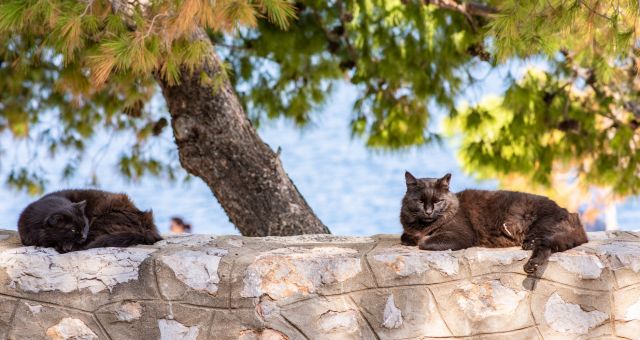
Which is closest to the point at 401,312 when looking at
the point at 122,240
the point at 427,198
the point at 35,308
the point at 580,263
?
the point at 427,198

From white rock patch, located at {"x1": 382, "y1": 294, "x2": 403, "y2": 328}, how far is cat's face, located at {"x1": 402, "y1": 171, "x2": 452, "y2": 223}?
446mm

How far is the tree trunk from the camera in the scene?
4.65 meters

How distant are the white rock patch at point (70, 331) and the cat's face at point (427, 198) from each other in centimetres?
142

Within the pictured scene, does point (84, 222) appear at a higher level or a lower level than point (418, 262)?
higher

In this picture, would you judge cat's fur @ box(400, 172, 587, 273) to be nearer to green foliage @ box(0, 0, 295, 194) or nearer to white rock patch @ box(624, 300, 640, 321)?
white rock patch @ box(624, 300, 640, 321)

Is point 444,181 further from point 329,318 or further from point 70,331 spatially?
point 70,331

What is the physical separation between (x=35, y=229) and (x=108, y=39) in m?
0.85

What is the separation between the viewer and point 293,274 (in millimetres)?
3238

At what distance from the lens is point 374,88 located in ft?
19.0

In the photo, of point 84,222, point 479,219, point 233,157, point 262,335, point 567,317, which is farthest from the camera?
point 233,157

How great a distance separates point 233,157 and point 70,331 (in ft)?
5.53

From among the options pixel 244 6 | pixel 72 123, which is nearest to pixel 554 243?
pixel 244 6

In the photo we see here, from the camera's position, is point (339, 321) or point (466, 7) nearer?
point (339, 321)

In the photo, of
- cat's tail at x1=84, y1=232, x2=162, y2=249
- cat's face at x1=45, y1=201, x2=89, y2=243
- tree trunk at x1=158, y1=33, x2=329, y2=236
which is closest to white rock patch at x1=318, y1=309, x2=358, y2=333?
cat's tail at x1=84, y1=232, x2=162, y2=249
